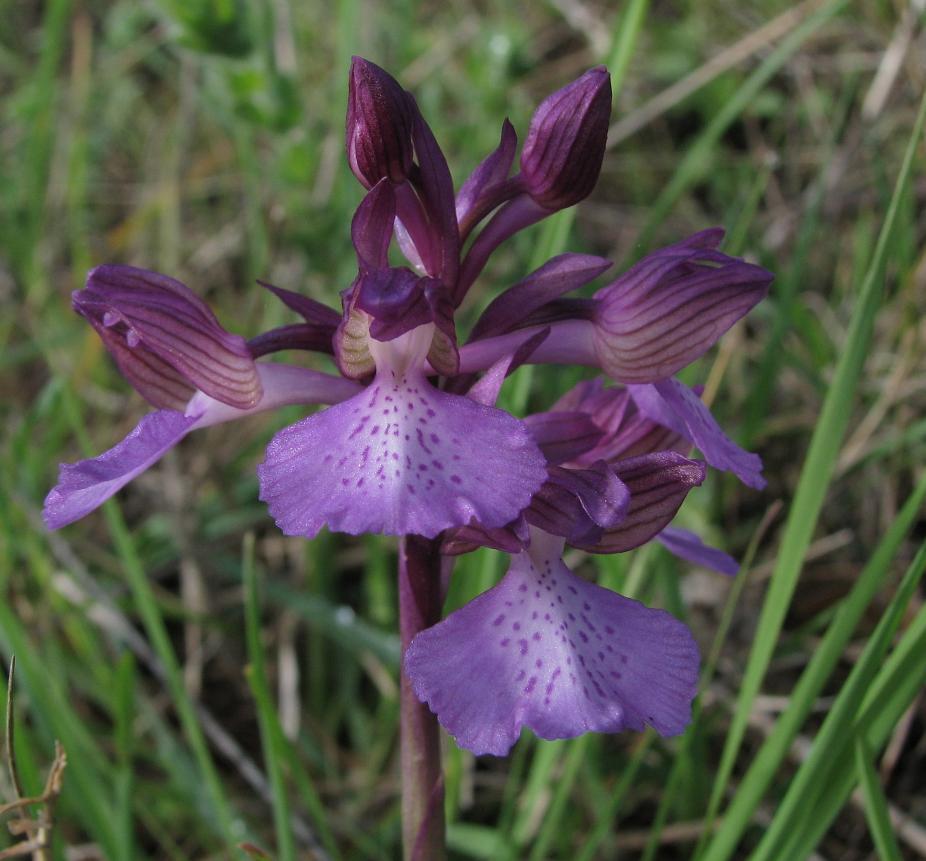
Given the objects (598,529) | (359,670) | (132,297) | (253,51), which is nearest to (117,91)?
(253,51)

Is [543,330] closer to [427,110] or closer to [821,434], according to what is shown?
[821,434]

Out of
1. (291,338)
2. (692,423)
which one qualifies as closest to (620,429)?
(692,423)

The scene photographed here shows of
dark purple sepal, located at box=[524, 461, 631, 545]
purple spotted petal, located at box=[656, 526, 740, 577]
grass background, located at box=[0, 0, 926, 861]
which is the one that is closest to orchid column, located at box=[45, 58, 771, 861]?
dark purple sepal, located at box=[524, 461, 631, 545]

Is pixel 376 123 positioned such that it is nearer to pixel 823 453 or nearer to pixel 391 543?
pixel 823 453

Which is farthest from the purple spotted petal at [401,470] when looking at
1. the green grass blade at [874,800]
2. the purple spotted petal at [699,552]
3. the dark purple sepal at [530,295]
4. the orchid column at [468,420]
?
the green grass blade at [874,800]

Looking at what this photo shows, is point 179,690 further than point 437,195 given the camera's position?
Yes

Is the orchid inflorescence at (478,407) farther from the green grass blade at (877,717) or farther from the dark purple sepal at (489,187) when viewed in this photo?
the green grass blade at (877,717)
